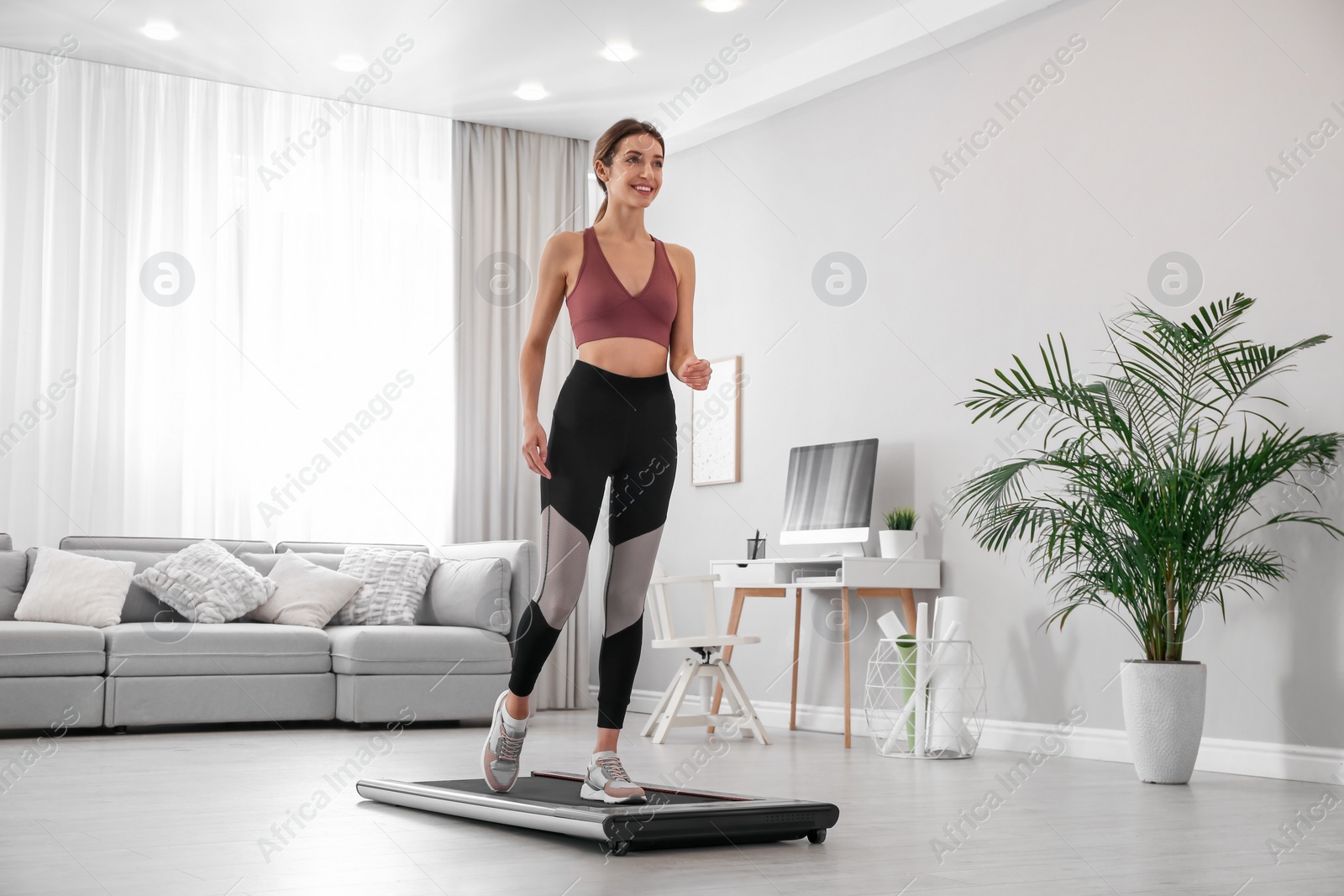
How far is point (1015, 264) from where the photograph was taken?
5.14 meters

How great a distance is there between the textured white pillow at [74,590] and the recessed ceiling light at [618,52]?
323cm

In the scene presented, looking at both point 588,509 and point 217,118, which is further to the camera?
point 217,118

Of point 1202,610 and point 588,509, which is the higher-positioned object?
point 588,509

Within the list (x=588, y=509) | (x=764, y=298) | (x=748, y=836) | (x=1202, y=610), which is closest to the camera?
(x=748, y=836)

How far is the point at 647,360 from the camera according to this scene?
9.26 ft

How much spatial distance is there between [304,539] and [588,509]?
14.3 ft

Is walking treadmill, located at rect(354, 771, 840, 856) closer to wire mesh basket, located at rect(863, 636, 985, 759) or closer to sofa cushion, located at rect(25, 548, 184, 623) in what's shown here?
wire mesh basket, located at rect(863, 636, 985, 759)

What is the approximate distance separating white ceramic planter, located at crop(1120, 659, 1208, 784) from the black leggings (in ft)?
6.27

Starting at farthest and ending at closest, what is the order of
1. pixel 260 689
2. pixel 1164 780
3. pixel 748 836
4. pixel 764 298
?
pixel 764 298
pixel 260 689
pixel 1164 780
pixel 748 836

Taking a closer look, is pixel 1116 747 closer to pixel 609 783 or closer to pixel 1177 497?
pixel 1177 497

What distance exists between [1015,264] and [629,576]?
2.91 meters

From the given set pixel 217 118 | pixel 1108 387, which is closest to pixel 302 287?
pixel 217 118

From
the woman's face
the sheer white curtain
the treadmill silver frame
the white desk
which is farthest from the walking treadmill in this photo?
the sheer white curtain

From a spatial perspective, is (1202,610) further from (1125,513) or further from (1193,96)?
(1193,96)
